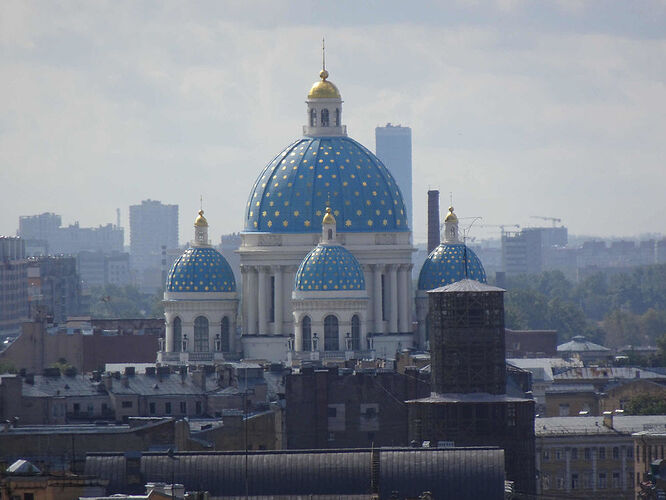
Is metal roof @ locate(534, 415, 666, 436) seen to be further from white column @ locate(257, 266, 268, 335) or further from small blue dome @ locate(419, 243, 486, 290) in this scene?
white column @ locate(257, 266, 268, 335)

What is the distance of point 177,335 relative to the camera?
17200cm

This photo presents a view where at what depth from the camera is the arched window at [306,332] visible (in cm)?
16688

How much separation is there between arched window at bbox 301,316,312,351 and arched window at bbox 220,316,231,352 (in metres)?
5.78

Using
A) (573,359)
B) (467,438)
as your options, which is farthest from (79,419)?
(573,359)

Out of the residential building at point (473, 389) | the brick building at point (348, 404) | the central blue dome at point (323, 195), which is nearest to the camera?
the residential building at point (473, 389)

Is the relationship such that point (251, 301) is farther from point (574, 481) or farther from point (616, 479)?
point (616, 479)

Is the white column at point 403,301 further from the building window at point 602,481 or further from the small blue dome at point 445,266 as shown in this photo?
the building window at point 602,481

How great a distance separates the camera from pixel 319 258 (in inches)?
6575

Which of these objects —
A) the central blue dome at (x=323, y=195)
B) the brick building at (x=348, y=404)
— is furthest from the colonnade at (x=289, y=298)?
the brick building at (x=348, y=404)

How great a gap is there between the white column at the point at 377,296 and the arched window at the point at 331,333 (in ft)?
15.5

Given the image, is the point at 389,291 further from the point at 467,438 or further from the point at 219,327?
the point at 467,438

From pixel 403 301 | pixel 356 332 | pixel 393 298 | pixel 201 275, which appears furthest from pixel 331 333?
pixel 201 275

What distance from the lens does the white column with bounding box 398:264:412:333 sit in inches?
6811

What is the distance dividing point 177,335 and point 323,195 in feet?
34.4
